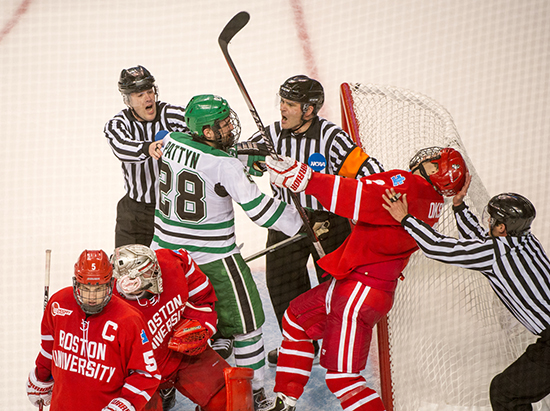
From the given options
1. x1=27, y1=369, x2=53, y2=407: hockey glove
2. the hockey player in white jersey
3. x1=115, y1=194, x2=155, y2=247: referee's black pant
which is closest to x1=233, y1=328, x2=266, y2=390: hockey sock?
the hockey player in white jersey

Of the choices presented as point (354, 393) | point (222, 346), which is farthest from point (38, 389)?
point (354, 393)

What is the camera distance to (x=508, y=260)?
6.76 ft

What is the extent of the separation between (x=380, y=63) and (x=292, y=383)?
3.33 meters

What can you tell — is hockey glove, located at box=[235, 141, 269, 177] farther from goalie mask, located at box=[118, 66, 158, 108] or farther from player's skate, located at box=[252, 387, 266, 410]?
player's skate, located at box=[252, 387, 266, 410]

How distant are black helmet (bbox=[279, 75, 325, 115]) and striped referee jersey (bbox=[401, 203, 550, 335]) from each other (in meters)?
0.79

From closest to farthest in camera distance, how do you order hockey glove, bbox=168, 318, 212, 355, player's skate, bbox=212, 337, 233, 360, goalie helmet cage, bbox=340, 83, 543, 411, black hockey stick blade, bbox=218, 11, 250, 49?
hockey glove, bbox=168, 318, 212, 355
black hockey stick blade, bbox=218, 11, 250, 49
goalie helmet cage, bbox=340, 83, 543, 411
player's skate, bbox=212, 337, 233, 360

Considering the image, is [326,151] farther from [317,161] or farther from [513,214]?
[513,214]

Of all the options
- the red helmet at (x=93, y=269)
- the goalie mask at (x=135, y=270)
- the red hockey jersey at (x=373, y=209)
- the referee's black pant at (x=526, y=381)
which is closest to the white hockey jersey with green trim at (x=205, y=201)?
the red hockey jersey at (x=373, y=209)

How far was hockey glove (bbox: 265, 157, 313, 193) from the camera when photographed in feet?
7.08

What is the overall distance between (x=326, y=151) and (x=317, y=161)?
6 cm

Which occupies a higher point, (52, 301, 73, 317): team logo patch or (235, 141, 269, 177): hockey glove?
(235, 141, 269, 177): hockey glove

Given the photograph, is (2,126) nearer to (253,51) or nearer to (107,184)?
(107,184)

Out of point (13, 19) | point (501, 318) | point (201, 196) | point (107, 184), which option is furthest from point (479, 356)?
point (13, 19)

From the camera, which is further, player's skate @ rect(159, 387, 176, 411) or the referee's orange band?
the referee's orange band
